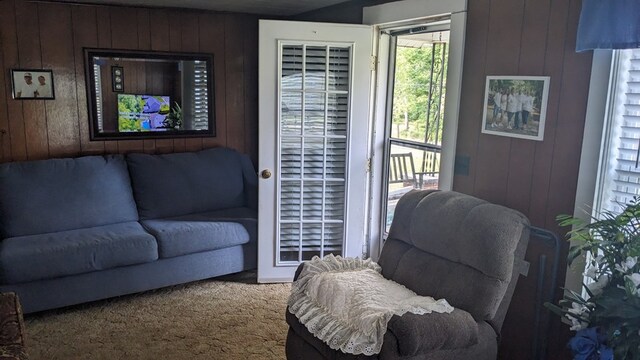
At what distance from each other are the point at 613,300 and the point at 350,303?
1.03 m

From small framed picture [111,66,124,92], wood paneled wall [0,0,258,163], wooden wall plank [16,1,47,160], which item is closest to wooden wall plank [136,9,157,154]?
wood paneled wall [0,0,258,163]

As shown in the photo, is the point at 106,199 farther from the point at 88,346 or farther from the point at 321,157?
the point at 321,157

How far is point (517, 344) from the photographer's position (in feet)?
8.61

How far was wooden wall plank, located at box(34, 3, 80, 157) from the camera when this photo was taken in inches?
150

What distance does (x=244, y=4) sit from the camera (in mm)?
3988

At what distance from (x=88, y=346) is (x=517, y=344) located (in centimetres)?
237

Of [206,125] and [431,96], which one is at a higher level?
[431,96]

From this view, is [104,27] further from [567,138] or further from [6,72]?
[567,138]

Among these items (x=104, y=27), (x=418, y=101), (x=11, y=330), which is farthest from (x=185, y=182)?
(x=11, y=330)

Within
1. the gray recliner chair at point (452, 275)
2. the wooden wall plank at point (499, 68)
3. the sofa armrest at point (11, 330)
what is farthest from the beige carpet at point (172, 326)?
the wooden wall plank at point (499, 68)

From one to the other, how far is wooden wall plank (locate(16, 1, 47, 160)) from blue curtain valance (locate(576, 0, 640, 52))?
3628 mm

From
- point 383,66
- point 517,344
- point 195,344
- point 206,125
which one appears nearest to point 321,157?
point 383,66

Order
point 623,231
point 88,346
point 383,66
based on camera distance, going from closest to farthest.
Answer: point 623,231, point 88,346, point 383,66

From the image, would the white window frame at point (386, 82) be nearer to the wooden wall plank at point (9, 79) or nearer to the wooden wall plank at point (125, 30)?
the wooden wall plank at point (125, 30)
